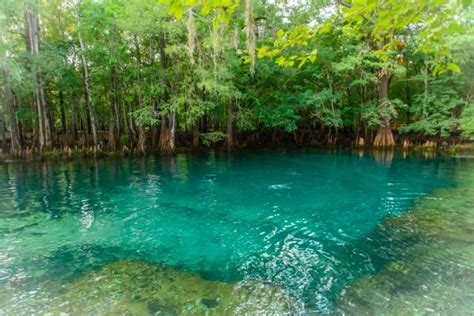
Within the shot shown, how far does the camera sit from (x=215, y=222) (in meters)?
6.96

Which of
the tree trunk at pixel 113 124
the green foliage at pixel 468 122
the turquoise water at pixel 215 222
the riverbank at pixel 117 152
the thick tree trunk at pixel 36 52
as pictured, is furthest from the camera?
the tree trunk at pixel 113 124

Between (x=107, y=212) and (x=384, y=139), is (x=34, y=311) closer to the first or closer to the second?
(x=107, y=212)

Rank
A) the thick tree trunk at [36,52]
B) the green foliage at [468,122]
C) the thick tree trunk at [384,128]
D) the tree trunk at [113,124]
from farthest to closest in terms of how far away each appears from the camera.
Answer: the thick tree trunk at [384,128] → the tree trunk at [113,124] → the green foliage at [468,122] → the thick tree trunk at [36,52]

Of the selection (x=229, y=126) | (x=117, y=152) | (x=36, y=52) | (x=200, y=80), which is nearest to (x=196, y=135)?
(x=229, y=126)

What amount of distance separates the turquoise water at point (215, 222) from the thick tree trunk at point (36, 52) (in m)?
4.45

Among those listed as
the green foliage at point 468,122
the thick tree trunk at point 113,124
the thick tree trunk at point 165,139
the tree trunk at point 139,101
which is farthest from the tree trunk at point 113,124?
the green foliage at point 468,122

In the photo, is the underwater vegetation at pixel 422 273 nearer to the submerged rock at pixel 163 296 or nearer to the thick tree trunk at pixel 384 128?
the submerged rock at pixel 163 296

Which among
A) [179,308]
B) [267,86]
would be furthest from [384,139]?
[179,308]

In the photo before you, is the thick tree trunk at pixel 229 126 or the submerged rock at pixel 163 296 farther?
the thick tree trunk at pixel 229 126

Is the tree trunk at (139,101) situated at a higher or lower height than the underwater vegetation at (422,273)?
higher

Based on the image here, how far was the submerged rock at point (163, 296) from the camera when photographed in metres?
3.66

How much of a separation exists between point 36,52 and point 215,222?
591 inches

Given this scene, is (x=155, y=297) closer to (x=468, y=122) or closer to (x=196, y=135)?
(x=196, y=135)

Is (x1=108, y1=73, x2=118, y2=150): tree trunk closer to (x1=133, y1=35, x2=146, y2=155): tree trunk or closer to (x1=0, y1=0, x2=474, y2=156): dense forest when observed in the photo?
(x1=0, y1=0, x2=474, y2=156): dense forest
